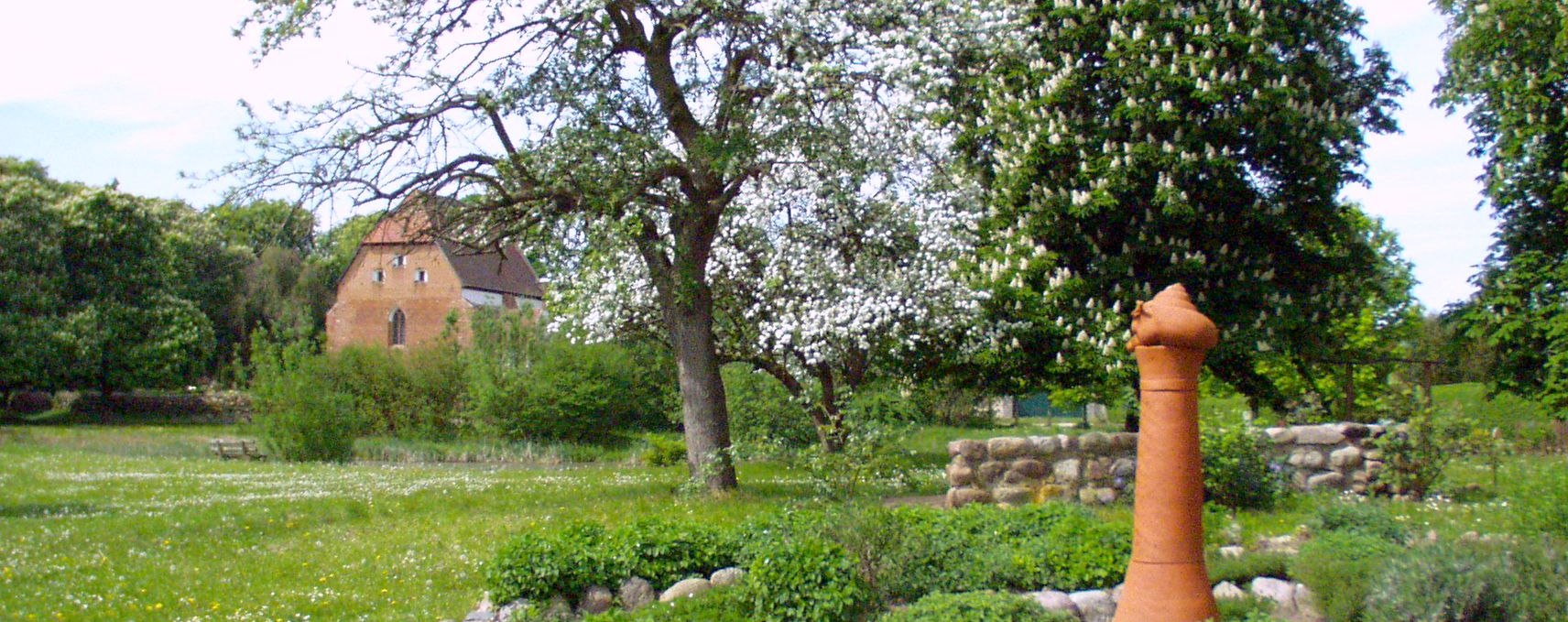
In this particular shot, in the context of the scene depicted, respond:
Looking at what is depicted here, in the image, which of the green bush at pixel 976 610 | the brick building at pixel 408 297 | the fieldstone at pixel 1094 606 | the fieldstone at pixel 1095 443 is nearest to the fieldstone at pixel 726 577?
the green bush at pixel 976 610

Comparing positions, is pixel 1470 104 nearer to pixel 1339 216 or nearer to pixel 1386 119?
pixel 1386 119

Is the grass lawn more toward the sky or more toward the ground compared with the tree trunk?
more toward the ground

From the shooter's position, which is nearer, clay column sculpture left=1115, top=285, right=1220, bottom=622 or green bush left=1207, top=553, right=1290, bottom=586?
clay column sculpture left=1115, top=285, right=1220, bottom=622

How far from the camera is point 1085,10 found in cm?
1459

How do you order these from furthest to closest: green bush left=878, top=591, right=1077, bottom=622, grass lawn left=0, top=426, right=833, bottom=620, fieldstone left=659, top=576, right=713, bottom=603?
grass lawn left=0, top=426, right=833, bottom=620
fieldstone left=659, top=576, right=713, bottom=603
green bush left=878, top=591, right=1077, bottom=622

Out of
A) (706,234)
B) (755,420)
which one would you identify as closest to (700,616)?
(706,234)

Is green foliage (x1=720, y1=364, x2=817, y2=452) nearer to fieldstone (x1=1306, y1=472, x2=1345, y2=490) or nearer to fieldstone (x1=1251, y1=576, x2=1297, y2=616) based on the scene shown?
fieldstone (x1=1306, y1=472, x2=1345, y2=490)

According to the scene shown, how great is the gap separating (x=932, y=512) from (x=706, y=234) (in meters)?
6.06

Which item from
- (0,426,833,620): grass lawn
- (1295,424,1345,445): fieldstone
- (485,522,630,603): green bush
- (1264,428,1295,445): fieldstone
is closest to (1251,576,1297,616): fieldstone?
(485,522,630,603): green bush

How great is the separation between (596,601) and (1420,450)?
8.64 metres

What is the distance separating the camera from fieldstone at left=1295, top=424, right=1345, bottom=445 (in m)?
12.1

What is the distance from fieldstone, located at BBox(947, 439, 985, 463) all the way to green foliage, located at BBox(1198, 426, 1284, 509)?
2220 mm

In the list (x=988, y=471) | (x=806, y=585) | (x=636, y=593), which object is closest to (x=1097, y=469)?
(x=988, y=471)

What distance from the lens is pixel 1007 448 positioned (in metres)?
11.7
